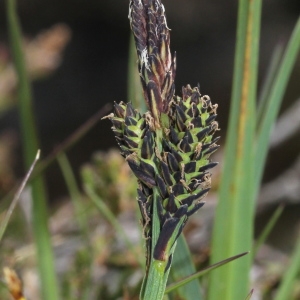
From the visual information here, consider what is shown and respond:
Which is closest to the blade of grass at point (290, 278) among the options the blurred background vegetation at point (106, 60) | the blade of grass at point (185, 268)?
the blade of grass at point (185, 268)

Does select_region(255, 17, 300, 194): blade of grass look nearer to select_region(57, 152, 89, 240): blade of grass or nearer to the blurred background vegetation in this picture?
select_region(57, 152, 89, 240): blade of grass

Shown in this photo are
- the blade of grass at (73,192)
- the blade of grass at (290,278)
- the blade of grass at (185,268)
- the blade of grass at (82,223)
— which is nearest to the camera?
the blade of grass at (185,268)

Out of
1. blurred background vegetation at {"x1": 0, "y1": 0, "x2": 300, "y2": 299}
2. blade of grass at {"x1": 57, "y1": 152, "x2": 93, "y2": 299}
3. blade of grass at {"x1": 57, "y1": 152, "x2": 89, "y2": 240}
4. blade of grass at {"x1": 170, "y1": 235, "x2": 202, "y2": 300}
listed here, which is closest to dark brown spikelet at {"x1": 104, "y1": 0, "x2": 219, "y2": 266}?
blade of grass at {"x1": 170, "y1": 235, "x2": 202, "y2": 300}

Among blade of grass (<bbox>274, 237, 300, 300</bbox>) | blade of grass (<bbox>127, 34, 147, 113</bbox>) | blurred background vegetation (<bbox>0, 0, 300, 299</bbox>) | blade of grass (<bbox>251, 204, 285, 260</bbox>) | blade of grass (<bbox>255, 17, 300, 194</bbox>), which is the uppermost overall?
blurred background vegetation (<bbox>0, 0, 300, 299</bbox>)

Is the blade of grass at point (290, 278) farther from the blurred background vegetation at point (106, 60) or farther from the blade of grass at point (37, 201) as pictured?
the blurred background vegetation at point (106, 60)

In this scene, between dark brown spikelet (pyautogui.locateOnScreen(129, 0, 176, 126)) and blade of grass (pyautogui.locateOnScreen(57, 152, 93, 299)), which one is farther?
blade of grass (pyautogui.locateOnScreen(57, 152, 93, 299))

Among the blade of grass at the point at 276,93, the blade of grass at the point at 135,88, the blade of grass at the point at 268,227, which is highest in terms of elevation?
the blade of grass at the point at 135,88

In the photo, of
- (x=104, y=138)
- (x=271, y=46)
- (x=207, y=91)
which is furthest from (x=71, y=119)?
(x=271, y=46)

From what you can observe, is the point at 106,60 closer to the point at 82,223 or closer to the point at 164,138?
the point at 82,223
